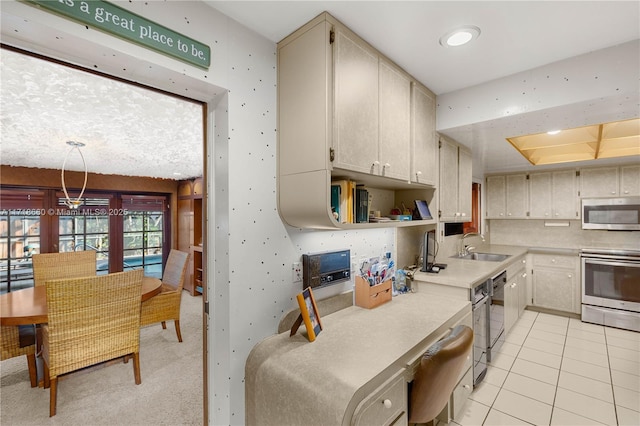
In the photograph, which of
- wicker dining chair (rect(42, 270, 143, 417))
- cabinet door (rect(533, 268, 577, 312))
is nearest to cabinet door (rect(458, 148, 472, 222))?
cabinet door (rect(533, 268, 577, 312))

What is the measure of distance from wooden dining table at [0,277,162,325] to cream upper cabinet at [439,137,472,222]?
10.3 ft

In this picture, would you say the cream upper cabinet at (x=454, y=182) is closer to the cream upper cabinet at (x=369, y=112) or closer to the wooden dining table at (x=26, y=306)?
the cream upper cabinet at (x=369, y=112)

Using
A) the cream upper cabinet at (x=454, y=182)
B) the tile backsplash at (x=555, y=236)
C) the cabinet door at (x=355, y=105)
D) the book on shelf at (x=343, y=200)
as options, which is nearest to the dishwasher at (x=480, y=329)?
the cream upper cabinet at (x=454, y=182)

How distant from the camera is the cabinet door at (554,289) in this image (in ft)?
13.5

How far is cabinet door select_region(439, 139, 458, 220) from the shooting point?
8.82 feet

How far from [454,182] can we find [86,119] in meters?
3.54

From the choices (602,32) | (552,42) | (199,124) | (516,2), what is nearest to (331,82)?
(516,2)

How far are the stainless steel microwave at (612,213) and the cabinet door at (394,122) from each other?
371cm

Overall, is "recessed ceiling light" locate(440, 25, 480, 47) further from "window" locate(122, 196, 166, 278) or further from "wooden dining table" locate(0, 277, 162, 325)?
"window" locate(122, 196, 166, 278)

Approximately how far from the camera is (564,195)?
4.34 metres

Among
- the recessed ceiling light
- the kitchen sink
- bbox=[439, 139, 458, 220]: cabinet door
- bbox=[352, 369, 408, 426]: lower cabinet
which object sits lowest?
bbox=[352, 369, 408, 426]: lower cabinet

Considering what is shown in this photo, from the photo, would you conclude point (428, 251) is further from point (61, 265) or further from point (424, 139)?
point (61, 265)

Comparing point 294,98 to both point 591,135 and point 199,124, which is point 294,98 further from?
point 591,135

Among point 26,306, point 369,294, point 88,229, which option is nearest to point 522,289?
point 369,294
